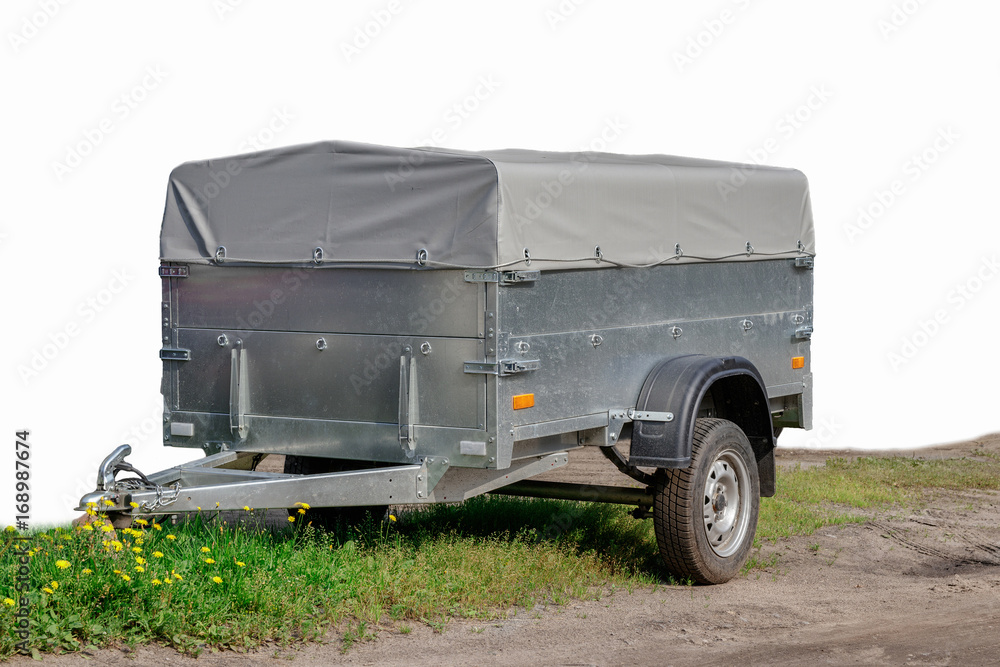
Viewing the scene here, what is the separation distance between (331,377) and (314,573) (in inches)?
47.1

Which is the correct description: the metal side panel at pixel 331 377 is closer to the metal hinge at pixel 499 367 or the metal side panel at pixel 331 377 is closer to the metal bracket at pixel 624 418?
the metal hinge at pixel 499 367

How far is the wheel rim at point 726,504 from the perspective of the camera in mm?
8859

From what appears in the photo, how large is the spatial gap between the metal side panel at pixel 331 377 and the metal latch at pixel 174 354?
0.03 meters

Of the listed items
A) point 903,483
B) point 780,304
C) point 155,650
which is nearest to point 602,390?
point 780,304

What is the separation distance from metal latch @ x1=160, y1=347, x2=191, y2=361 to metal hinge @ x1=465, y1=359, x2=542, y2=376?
2094 millimetres

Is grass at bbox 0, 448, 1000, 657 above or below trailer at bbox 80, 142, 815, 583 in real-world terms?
below

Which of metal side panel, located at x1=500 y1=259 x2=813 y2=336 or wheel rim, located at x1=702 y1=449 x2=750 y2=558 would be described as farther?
wheel rim, located at x1=702 y1=449 x2=750 y2=558

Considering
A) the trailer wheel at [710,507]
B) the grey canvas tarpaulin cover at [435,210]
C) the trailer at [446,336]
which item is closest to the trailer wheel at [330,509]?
the trailer at [446,336]

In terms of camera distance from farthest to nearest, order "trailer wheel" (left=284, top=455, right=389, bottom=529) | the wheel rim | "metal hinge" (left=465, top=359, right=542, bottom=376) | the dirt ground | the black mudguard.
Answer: "trailer wheel" (left=284, top=455, right=389, bottom=529)
the wheel rim
the black mudguard
"metal hinge" (left=465, top=359, right=542, bottom=376)
the dirt ground

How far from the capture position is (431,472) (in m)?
7.70

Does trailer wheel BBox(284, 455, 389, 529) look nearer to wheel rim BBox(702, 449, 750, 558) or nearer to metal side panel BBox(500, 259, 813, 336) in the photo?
metal side panel BBox(500, 259, 813, 336)

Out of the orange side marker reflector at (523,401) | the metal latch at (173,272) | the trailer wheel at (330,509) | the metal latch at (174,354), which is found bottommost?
the trailer wheel at (330,509)

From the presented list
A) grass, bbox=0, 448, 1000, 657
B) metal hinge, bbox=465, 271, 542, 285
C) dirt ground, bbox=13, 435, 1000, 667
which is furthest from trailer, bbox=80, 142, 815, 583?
dirt ground, bbox=13, 435, 1000, 667

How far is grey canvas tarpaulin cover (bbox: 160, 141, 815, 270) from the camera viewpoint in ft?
25.0
